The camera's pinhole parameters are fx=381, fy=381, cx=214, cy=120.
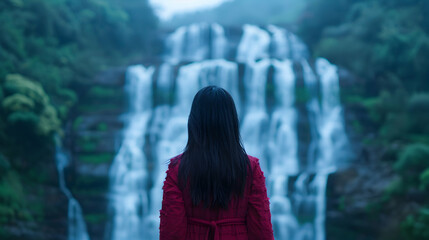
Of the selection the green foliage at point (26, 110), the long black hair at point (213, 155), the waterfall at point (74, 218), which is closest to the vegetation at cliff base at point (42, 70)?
the green foliage at point (26, 110)

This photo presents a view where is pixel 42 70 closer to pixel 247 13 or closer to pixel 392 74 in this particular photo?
pixel 392 74

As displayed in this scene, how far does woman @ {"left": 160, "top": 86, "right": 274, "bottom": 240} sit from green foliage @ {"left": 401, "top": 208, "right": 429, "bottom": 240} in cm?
911

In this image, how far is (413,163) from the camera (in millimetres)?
10500

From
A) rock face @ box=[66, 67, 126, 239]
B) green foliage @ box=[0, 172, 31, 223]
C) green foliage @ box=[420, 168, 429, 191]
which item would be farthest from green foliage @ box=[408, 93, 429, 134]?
green foliage @ box=[0, 172, 31, 223]

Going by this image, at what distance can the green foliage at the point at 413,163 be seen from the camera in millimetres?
10477

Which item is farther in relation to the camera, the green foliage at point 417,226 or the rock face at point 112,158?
the rock face at point 112,158


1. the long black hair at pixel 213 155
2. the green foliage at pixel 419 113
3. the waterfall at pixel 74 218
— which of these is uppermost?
the green foliage at pixel 419 113

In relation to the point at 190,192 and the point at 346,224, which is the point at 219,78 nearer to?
the point at 346,224

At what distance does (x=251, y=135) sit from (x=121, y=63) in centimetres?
889

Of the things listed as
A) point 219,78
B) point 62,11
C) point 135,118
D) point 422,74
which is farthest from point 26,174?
point 422,74

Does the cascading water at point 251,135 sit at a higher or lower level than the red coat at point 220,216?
higher

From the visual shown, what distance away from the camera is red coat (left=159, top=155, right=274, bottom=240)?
6.76ft

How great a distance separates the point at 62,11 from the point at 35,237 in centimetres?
1111

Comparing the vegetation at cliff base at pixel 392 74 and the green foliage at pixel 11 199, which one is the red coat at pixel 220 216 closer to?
the vegetation at cliff base at pixel 392 74
